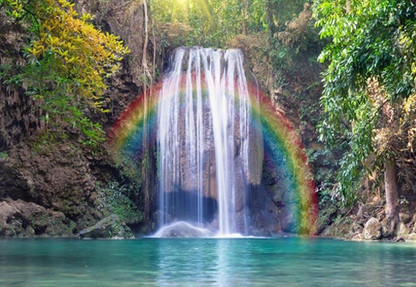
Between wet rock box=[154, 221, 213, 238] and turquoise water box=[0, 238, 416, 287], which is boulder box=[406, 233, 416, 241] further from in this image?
turquoise water box=[0, 238, 416, 287]

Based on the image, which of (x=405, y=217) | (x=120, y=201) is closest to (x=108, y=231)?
(x=120, y=201)

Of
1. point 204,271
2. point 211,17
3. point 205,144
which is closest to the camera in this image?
point 204,271

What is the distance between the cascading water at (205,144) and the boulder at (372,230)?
562 cm

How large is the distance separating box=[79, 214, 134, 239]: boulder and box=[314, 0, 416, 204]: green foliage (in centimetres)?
1131

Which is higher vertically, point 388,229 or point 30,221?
point 30,221

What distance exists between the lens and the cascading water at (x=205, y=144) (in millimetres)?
24500

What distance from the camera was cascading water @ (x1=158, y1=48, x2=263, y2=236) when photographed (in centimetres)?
2450

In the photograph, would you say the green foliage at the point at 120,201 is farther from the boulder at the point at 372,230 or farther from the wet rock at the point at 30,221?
the boulder at the point at 372,230

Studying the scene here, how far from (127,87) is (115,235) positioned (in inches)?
309

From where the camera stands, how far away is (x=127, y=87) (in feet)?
83.2

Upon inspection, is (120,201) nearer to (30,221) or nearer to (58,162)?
(58,162)

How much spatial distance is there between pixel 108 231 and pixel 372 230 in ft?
29.9

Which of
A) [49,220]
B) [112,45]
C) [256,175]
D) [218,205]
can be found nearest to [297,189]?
[256,175]

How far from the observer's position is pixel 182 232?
72.9ft
